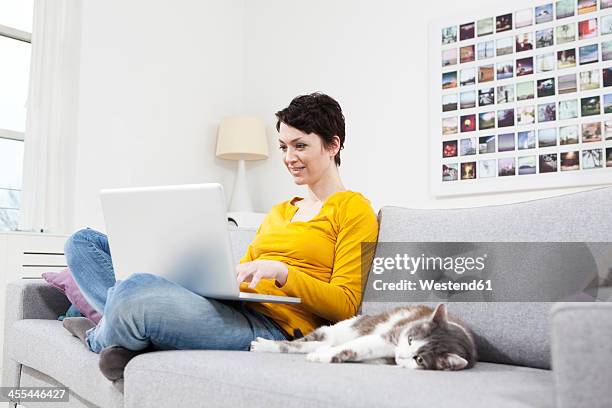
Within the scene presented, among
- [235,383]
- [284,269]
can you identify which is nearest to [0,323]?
[284,269]

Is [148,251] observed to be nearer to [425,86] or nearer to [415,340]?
[415,340]

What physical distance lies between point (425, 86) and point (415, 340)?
99.5 inches

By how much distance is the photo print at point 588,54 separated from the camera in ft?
9.84

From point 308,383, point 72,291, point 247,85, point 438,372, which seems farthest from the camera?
point 247,85

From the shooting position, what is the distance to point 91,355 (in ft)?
5.57

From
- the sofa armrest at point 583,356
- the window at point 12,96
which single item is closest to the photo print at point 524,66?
the sofa armrest at point 583,356

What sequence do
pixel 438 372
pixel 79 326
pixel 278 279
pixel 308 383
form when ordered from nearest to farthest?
pixel 308 383
pixel 438 372
pixel 278 279
pixel 79 326

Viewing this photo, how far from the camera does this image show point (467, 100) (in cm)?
340

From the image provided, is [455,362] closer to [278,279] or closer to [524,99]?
[278,279]

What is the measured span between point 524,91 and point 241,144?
183cm

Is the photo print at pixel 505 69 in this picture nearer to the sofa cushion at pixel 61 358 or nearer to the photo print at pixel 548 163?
the photo print at pixel 548 163

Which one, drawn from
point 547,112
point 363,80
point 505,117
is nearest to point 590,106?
point 547,112

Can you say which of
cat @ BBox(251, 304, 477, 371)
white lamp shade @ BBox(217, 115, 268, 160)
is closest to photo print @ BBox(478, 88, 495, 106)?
white lamp shade @ BBox(217, 115, 268, 160)

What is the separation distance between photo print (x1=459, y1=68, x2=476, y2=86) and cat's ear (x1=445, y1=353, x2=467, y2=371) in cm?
245
